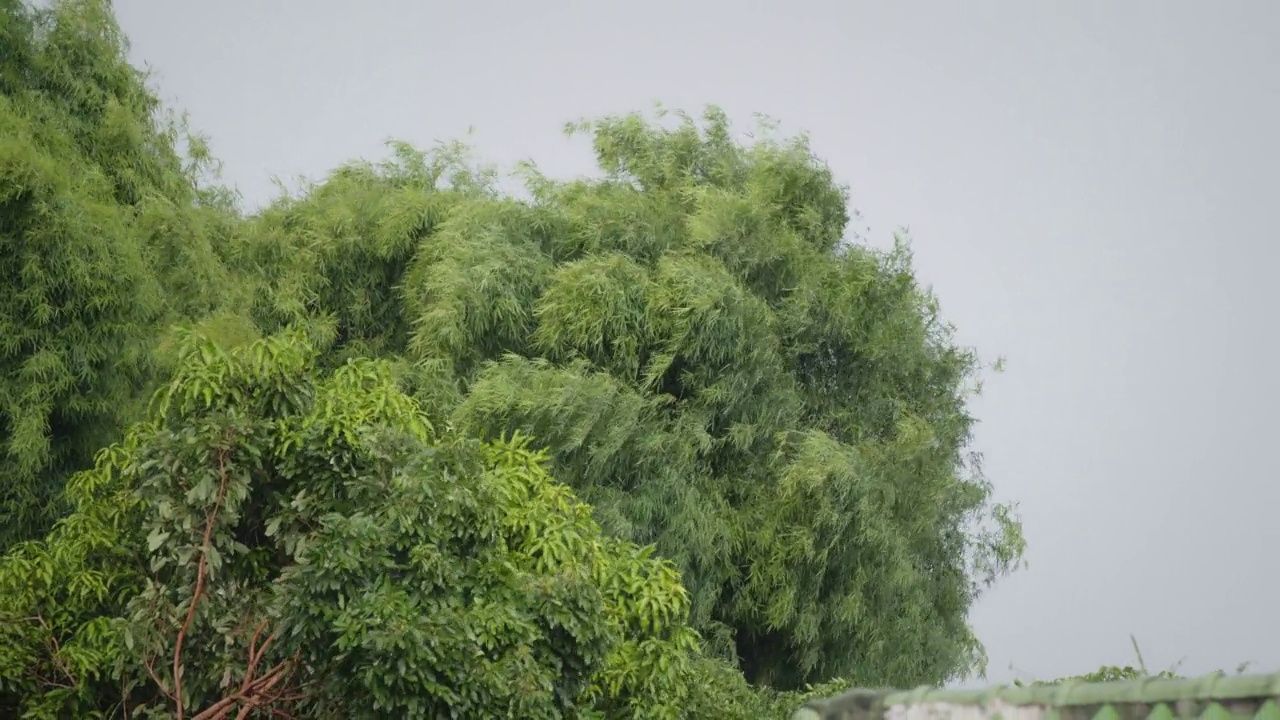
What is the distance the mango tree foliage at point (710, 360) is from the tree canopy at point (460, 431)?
3 centimetres

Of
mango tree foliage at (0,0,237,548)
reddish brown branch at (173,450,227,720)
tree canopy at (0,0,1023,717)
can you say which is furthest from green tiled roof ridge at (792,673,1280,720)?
mango tree foliage at (0,0,237,548)

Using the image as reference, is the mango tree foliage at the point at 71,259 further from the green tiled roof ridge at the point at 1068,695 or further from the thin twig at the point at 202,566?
the green tiled roof ridge at the point at 1068,695

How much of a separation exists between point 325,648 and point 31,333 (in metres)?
3.68

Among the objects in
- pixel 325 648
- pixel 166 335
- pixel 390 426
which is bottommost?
pixel 325 648

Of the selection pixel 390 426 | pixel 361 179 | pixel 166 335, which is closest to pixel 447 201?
pixel 361 179

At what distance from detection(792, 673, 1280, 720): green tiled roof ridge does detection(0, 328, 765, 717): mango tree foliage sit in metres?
4.54

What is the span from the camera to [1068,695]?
153cm

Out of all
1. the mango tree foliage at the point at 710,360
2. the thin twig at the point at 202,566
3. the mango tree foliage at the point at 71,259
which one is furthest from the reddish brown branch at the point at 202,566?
the mango tree foliage at the point at 710,360

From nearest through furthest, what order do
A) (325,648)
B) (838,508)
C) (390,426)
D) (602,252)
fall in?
(325,648), (390,426), (838,508), (602,252)

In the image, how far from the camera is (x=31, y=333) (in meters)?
8.84

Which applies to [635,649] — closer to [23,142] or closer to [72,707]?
[72,707]

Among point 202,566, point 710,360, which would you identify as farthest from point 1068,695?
point 710,360

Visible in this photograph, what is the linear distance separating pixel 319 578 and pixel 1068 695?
5.11 meters

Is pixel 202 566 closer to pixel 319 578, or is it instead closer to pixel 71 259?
pixel 319 578
